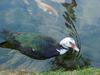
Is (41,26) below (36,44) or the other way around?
the other way around

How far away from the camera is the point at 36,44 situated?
2102 cm

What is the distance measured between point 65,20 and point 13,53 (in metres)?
0.68

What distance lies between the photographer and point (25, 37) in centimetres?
2102

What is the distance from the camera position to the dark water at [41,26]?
826 inches

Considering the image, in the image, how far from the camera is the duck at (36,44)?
21.0 metres

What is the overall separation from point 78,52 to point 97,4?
22.8 inches

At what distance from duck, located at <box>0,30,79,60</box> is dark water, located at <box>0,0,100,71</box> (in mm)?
49

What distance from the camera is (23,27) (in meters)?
21.0

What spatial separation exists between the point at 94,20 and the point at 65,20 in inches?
12.8

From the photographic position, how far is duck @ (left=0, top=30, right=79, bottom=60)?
21.0 m

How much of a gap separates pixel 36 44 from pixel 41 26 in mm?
207

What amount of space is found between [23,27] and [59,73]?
2.14 ft

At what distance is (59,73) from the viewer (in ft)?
68.4

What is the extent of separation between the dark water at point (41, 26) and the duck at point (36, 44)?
5 cm
